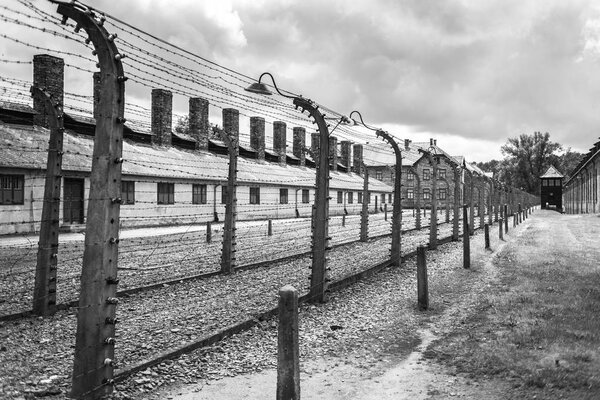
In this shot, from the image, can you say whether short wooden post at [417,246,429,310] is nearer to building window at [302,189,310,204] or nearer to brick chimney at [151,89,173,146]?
brick chimney at [151,89,173,146]

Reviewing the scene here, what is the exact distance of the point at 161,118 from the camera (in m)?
33.4

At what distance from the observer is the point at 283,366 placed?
4074mm

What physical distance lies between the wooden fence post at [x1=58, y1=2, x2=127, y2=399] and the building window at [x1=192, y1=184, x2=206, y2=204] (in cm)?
2512

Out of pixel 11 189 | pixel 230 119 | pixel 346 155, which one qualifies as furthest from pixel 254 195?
pixel 346 155

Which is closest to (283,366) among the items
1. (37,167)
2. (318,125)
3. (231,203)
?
(318,125)

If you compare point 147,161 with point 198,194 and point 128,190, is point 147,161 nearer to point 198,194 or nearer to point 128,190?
point 128,190

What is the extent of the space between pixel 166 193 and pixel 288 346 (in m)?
24.8

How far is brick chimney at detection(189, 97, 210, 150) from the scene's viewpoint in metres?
36.8

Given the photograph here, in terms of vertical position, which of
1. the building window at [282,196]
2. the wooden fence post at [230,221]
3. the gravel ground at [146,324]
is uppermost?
the building window at [282,196]

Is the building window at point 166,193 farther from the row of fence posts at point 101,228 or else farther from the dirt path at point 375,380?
the row of fence posts at point 101,228

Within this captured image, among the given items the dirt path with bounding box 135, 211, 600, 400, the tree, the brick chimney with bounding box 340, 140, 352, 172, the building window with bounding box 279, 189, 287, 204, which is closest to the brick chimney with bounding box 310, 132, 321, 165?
the dirt path with bounding box 135, 211, 600, 400

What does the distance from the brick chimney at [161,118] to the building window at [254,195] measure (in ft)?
21.9

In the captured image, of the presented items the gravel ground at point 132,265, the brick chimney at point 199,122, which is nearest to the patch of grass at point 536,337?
the gravel ground at point 132,265

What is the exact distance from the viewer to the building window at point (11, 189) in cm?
1972
